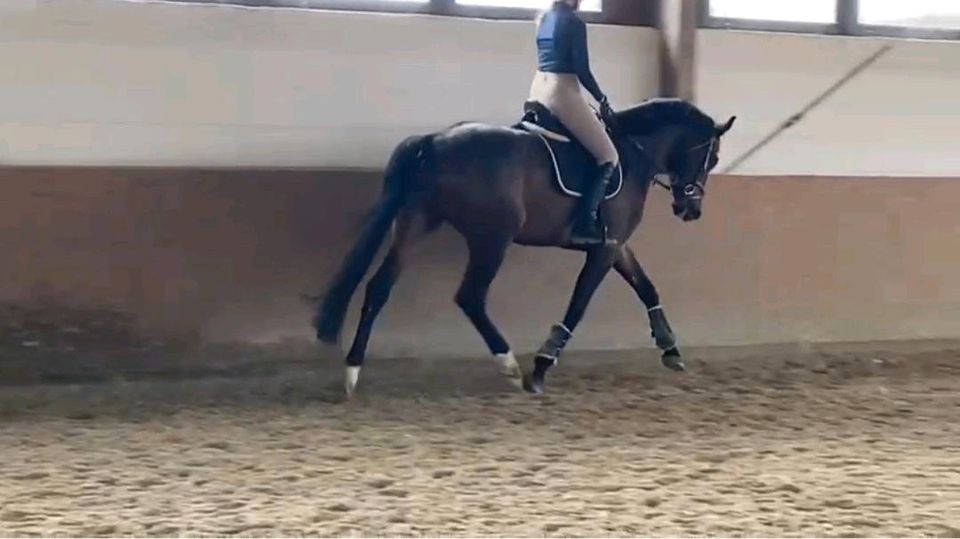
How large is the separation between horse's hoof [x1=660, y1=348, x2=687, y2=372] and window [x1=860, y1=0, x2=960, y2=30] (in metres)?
2.30

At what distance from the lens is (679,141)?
5.04m

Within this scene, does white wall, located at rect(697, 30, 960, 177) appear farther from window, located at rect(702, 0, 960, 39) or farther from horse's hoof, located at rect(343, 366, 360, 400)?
horse's hoof, located at rect(343, 366, 360, 400)

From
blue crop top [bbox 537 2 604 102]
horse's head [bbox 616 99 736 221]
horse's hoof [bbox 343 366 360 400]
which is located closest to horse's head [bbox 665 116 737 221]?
horse's head [bbox 616 99 736 221]

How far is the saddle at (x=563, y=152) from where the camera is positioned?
15.4 feet

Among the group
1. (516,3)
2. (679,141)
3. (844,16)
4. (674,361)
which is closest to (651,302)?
(674,361)

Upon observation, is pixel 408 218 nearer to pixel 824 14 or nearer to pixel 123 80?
pixel 123 80

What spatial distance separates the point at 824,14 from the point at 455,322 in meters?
2.62

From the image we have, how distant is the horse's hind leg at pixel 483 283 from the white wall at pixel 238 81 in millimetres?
964

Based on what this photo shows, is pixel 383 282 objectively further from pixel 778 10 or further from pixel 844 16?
pixel 844 16

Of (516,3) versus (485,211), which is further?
(516,3)

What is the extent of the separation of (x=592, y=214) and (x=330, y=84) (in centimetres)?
132

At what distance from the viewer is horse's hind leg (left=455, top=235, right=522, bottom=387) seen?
14.8ft

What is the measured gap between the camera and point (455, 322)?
5.30 meters

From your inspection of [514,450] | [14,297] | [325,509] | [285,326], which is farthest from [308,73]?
[325,509]
